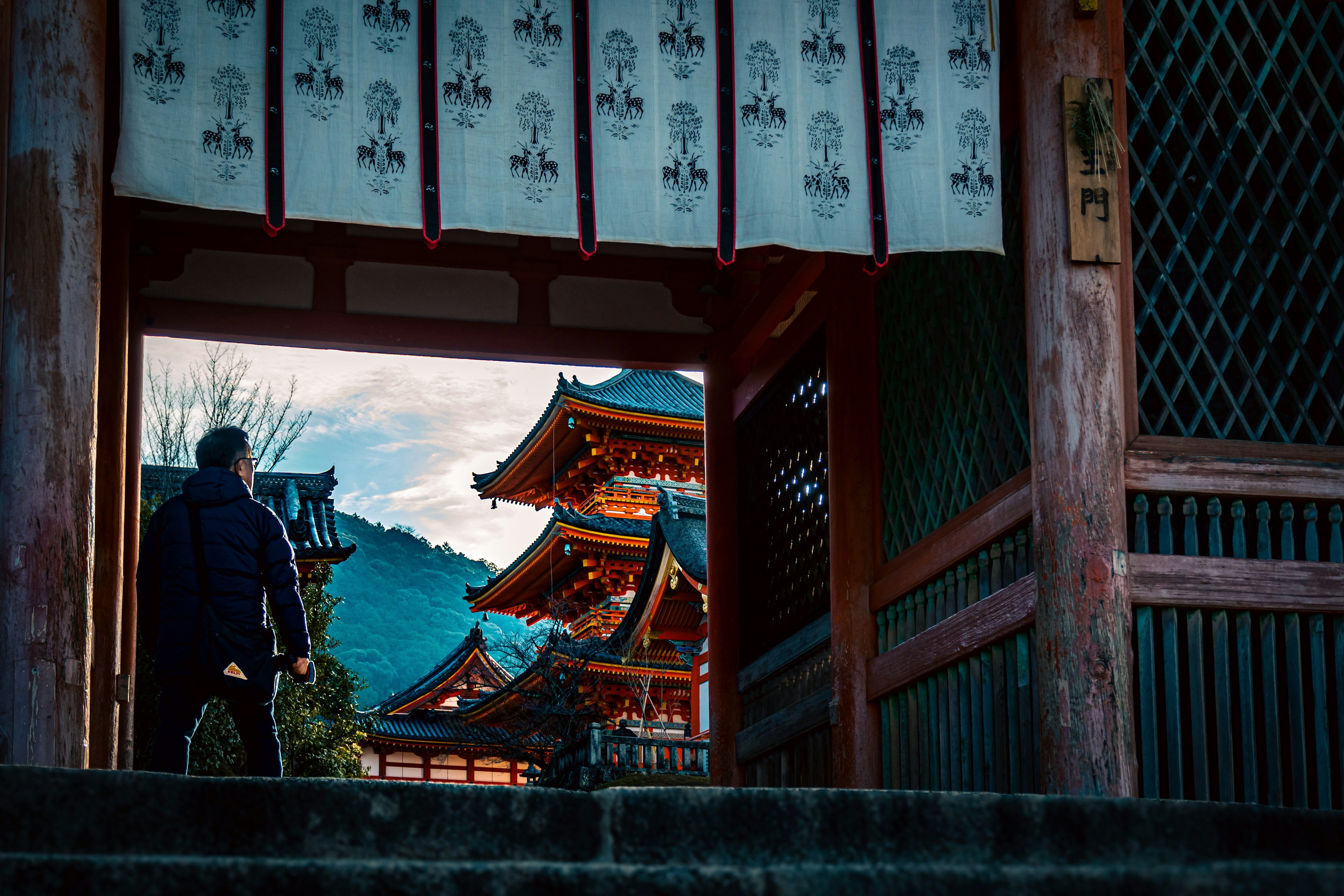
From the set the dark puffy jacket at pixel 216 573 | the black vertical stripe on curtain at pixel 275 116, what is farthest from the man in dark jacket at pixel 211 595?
the black vertical stripe on curtain at pixel 275 116

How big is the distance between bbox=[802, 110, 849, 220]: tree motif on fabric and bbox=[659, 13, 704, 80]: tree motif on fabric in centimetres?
56

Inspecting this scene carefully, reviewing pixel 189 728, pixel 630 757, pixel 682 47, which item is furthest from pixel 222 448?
pixel 630 757

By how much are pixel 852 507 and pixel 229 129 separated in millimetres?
3644

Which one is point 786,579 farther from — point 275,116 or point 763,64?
point 275,116

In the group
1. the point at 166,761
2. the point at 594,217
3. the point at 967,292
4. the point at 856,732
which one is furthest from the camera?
the point at 856,732

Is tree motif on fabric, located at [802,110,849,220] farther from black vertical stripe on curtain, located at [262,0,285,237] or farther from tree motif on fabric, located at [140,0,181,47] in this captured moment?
tree motif on fabric, located at [140,0,181,47]

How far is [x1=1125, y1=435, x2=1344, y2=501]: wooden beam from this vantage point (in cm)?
580

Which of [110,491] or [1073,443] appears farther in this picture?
[110,491]

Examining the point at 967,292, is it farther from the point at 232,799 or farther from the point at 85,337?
the point at 232,799

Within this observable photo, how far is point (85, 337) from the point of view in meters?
5.60

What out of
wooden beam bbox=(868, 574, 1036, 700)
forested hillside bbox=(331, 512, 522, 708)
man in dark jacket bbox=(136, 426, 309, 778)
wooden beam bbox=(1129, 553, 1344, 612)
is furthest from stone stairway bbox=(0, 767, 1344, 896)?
forested hillside bbox=(331, 512, 522, 708)

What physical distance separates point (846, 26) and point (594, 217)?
4.61ft

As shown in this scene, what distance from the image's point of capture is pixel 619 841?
2.77 m

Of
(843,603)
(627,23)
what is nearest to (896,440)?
(843,603)
